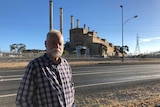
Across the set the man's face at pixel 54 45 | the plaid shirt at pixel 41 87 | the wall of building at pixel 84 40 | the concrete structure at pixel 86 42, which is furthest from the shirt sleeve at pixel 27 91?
the wall of building at pixel 84 40

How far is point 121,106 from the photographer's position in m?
7.86

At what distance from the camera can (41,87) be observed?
2.85 m

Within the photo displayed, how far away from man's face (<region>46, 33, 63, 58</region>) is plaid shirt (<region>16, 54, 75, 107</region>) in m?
0.11

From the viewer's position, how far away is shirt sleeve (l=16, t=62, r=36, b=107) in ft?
9.12

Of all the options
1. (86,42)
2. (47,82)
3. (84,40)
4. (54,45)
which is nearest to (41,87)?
(47,82)

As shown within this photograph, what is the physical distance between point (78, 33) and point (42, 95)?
105346 mm

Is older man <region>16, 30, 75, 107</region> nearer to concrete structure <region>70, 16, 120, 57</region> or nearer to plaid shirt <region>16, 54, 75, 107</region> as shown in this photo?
plaid shirt <region>16, 54, 75, 107</region>

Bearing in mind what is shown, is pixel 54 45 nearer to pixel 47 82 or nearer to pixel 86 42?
pixel 47 82

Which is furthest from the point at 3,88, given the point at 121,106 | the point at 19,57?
the point at 19,57

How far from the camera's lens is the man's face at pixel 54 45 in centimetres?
301

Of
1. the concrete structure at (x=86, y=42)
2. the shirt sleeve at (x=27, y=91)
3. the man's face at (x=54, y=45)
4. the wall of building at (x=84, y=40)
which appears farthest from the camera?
the wall of building at (x=84, y=40)

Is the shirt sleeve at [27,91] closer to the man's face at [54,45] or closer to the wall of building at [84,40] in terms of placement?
the man's face at [54,45]

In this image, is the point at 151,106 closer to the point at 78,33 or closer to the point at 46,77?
the point at 46,77

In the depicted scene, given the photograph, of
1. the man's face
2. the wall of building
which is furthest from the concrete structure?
the man's face
